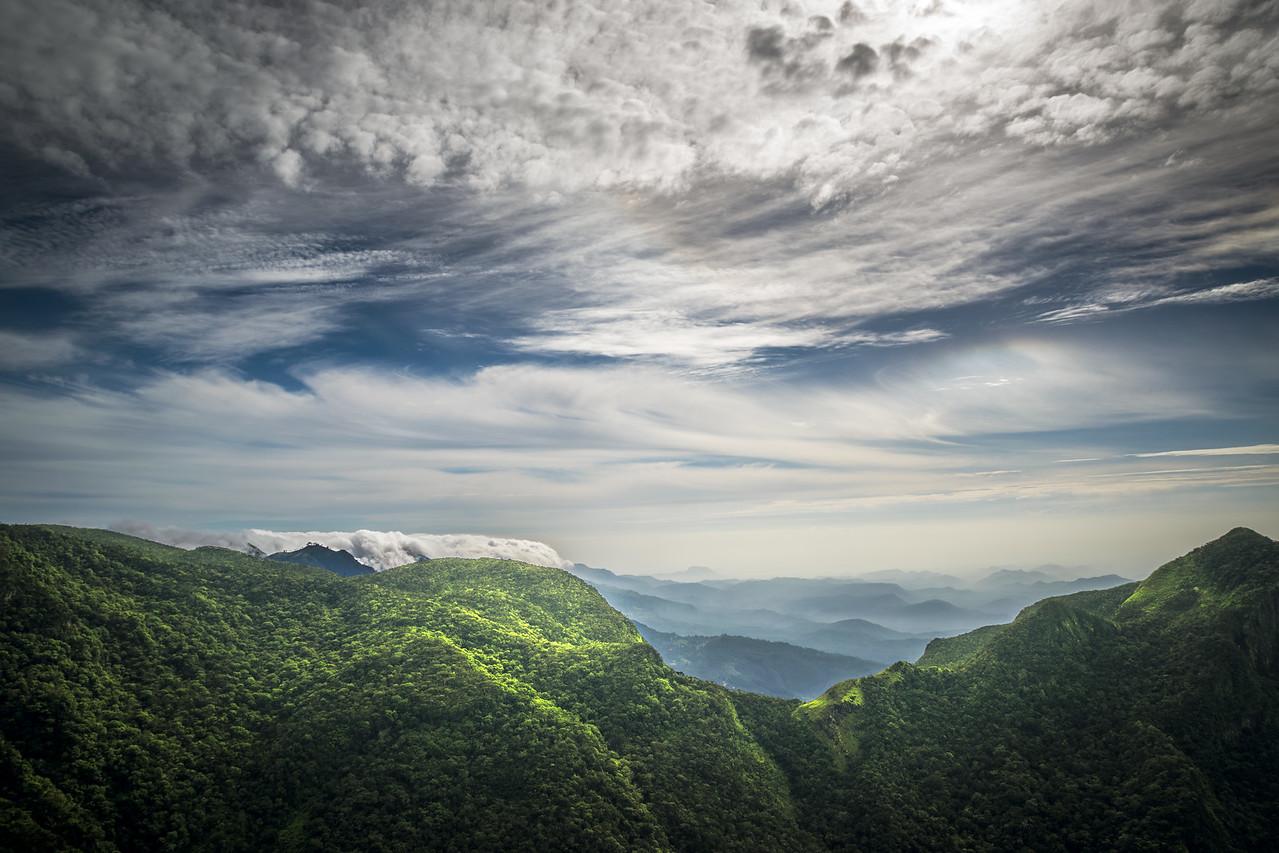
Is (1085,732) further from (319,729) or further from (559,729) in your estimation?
(319,729)

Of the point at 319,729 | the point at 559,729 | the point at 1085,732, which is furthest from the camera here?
the point at 1085,732

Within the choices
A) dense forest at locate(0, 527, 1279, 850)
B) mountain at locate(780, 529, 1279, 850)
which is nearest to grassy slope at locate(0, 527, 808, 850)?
dense forest at locate(0, 527, 1279, 850)

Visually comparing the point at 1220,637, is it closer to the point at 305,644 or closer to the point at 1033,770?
the point at 1033,770

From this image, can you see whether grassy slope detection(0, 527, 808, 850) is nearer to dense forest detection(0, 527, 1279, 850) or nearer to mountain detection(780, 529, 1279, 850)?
dense forest detection(0, 527, 1279, 850)

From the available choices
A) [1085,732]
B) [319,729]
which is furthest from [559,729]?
[1085,732]

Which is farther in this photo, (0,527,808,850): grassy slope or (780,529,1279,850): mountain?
(780,529,1279,850): mountain

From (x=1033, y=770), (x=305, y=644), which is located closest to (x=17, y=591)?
(x=305, y=644)

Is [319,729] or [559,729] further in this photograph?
[559,729]

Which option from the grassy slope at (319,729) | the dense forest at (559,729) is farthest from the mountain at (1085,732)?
the grassy slope at (319,729)
